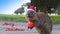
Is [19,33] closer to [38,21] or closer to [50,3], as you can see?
[38,21]

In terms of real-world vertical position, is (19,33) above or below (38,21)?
below

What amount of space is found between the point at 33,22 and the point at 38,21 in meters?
0.05

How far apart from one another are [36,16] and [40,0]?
15637 mm

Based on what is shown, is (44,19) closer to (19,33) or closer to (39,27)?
(39,27)

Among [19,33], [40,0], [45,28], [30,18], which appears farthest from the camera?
[40,0]

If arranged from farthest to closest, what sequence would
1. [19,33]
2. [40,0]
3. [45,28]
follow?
[40,0] → [19,33] → [45,28]

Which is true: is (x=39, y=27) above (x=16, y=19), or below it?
above

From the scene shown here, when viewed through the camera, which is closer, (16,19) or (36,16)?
(36,16)

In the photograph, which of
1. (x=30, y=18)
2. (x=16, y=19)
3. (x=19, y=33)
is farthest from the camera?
(x=16, y=19)

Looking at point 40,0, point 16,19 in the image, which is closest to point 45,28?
point 16,19

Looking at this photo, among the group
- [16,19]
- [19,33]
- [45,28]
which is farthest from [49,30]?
[16,19]

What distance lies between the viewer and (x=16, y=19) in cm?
1606

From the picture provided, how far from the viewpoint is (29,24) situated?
2.04 meters

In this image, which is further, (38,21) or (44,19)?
(44,19)
